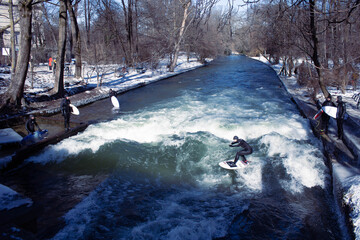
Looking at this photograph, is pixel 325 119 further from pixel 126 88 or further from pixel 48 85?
pixel 48 85

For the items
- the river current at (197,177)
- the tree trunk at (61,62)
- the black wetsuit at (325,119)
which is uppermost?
the tree trunk at (61,62)

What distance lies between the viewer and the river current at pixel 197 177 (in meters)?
6.23

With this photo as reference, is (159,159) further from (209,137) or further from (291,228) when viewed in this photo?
(291,228)

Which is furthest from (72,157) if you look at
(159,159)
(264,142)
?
(264,142)

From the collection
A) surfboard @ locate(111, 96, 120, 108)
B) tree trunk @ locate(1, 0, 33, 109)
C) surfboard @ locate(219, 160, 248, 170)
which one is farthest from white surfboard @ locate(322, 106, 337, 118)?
tree trunk @ locate(1, 0, 33, 109)

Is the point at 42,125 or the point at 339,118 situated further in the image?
the point at 42,125

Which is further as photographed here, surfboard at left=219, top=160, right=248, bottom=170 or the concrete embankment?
surfboard at left=219, top=160, right=248, bottom=170

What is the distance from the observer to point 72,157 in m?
9.94

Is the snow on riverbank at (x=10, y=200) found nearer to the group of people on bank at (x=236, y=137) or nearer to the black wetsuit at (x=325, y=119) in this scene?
the group of people on bank at (x=236, y=137)

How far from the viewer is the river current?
20.4 feet

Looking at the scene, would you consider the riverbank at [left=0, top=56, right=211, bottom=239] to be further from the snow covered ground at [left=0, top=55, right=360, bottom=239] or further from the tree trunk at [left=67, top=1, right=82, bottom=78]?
the tree trunk at [left=67, top=1, right=82, bottom=78]

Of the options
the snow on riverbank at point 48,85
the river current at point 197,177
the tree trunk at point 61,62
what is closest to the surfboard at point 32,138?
the river current at point 197,177

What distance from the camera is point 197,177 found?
8.76 m

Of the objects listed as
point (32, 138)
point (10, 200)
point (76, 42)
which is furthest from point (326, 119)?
point (76, 42)
